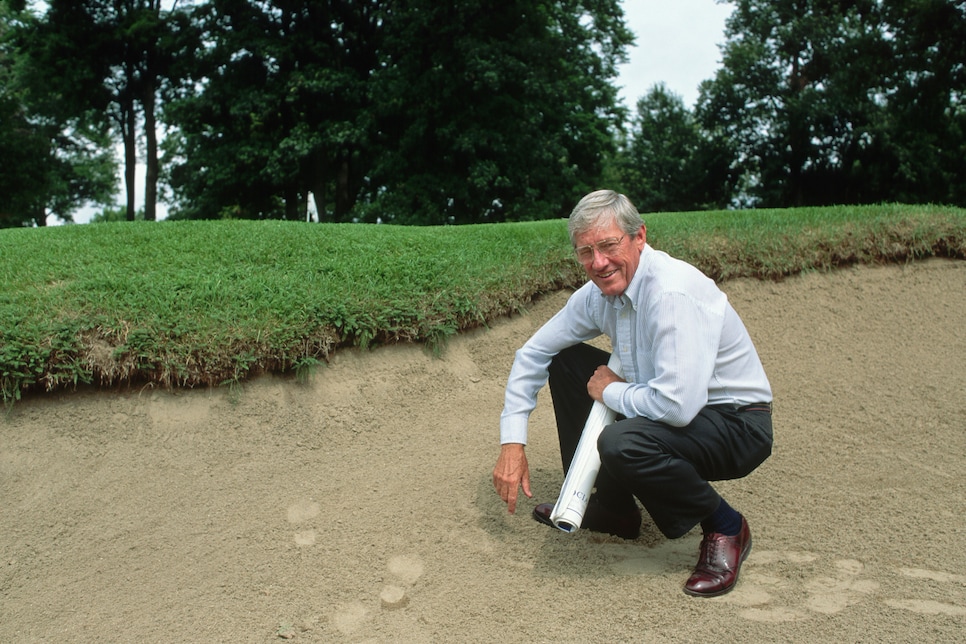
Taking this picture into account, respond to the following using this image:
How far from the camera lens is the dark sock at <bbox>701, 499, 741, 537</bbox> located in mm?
3397

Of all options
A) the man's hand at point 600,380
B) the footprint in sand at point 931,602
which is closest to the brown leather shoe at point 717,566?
the footprint in sand at point 931,602

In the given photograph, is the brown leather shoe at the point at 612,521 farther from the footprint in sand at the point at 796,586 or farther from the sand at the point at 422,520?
the footprint in sand at the point at 796,586

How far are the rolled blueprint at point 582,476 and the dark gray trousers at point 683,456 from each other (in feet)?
0.20

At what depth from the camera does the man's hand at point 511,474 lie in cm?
349

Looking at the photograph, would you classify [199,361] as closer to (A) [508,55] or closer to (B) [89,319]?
(B) [89,319]

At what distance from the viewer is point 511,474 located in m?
3.51

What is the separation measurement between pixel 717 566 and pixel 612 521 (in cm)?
63

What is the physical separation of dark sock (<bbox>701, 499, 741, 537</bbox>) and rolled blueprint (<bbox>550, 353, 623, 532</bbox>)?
1.81 ft

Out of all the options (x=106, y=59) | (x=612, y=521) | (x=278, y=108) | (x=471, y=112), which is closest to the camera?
(x=612, y=521)

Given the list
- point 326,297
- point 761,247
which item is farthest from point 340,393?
point 761,247

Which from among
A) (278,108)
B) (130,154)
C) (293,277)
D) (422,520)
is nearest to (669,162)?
(278,108)

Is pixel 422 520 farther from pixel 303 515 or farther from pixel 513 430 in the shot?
pixel 513 430

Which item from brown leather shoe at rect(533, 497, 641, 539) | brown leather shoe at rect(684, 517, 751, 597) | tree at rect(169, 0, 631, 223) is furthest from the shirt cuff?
tree at rect(169, 0, 631, 223)

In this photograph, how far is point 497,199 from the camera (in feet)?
68.2
